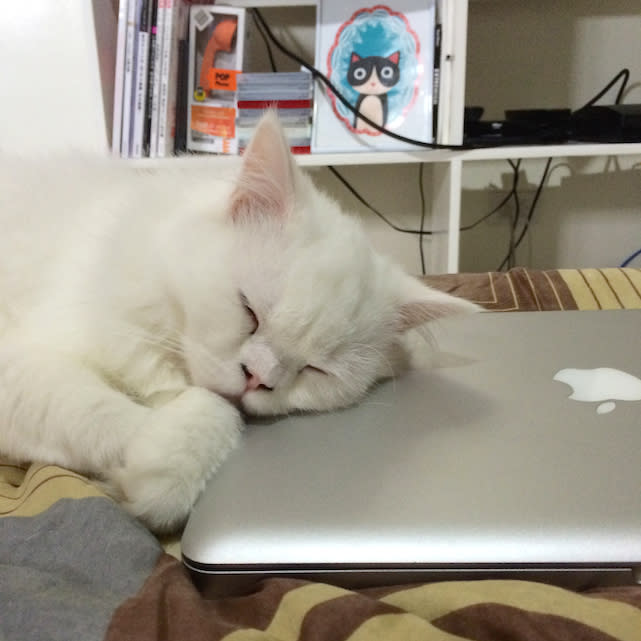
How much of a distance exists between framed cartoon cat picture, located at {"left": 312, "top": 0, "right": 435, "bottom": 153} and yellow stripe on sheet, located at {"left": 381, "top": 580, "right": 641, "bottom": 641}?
1381mm

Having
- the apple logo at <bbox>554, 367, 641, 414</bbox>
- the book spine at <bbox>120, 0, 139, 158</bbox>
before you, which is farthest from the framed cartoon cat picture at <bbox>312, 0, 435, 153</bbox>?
the apple logo at <bbox>554, 367, 641, 414</bbox>

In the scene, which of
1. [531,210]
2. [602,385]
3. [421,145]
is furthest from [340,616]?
[531,210]

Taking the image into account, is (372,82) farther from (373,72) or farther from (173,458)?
(173,458)

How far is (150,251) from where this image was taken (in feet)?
2.71

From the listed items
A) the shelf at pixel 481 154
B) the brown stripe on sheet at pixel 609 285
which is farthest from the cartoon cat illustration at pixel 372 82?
the brown stripe on sheet at pixel 609 285

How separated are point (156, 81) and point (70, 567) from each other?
148 centimetres

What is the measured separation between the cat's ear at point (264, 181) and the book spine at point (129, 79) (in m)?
1.02

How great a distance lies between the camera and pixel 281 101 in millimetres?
1725

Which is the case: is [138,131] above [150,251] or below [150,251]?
above

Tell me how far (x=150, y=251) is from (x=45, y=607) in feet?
1.58

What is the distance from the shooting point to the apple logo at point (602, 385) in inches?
28.7

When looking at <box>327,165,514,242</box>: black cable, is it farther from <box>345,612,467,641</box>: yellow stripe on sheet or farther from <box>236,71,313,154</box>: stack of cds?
<box>345,612,467,641</box>: yellow stripe on sheet

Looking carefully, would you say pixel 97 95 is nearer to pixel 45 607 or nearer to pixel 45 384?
pixel 45 384

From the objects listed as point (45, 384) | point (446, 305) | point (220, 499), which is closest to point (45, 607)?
point (220, 499)
